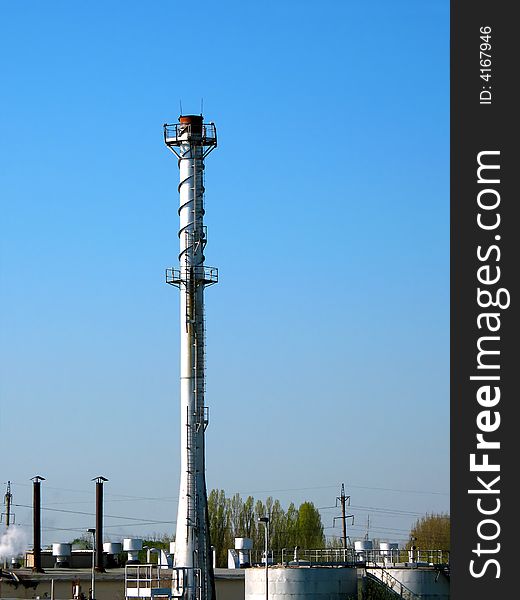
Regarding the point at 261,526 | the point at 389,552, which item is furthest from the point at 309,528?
the point at 389,552

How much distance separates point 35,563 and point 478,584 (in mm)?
66300

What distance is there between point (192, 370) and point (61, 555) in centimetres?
2866

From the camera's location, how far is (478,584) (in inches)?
1017

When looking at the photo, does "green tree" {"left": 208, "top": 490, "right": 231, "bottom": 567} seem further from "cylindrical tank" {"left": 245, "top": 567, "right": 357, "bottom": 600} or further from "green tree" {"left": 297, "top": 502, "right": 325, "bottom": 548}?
"cylindrical tank" {"left": 245, "top": 567, "right": 357, "bottom": 600}

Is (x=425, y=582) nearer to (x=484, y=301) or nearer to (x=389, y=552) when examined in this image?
(x=389, y=552)

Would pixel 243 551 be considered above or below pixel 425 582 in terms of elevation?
above

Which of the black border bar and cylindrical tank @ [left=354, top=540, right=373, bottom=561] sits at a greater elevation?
the black border bar

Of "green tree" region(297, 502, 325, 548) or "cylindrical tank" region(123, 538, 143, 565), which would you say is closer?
"cylindrical tank" region(123, 538, 143, 565)

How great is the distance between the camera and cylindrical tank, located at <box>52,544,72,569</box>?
3583 inches

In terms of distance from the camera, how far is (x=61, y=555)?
299 ft

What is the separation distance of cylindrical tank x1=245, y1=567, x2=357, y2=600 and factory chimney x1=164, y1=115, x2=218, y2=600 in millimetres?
3627

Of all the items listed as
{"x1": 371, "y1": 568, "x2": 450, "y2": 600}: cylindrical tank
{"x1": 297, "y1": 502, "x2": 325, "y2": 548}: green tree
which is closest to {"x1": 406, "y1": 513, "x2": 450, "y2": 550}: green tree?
{"x1": 297, "y1": 502, "x2": 325, "y2": 548}: green tree

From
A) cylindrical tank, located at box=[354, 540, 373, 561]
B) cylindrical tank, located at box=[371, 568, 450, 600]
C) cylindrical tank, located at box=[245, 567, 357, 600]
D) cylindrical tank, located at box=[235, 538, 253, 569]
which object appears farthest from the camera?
cylindrical tank, located at box=[235, 538, 253, 569]

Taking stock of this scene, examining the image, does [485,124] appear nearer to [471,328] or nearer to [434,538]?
[471,328]
